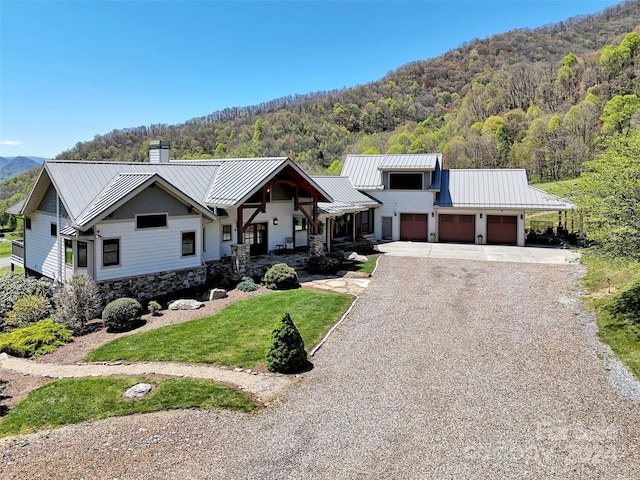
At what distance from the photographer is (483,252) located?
2770cm

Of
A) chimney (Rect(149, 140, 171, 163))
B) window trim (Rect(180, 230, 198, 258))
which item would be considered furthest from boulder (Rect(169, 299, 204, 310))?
chimney (Rect(149, 140, 171, 163))

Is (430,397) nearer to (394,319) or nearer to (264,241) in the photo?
(394,319)

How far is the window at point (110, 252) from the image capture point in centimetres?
1686

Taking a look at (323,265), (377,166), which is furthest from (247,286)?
(377,166)

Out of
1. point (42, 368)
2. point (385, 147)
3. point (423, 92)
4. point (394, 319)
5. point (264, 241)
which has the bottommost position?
point (42, 368)

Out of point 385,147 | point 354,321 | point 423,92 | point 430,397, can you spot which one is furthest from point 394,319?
point 423,92

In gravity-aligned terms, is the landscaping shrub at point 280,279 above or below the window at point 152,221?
below

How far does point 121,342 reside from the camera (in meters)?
13.9

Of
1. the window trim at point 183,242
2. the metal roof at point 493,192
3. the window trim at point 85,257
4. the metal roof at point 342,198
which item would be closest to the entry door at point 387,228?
the metal roof at point 342,198

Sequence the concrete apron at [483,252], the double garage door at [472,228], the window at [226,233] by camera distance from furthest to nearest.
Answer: the double garage door at [472,228] < the concrete apron at [483,252] < the window at [226,233]

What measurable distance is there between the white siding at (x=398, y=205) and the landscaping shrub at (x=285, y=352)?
73.3 ft

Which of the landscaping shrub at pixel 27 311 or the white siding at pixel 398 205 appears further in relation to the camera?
the white siding at pixel 398 205

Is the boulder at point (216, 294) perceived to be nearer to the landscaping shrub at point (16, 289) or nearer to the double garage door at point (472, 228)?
the landscaping shrub at point (16, 289)

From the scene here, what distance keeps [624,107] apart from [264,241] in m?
49.0
